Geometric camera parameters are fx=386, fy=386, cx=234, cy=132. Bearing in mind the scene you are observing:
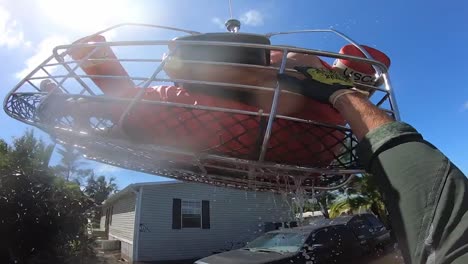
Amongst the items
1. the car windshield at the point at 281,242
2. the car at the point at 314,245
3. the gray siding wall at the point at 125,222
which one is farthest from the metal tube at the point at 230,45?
the gray siding wall at the point at 125,222

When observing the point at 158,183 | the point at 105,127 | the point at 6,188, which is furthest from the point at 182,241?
the point at 105,127

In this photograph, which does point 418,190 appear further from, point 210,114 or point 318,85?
point 210,114

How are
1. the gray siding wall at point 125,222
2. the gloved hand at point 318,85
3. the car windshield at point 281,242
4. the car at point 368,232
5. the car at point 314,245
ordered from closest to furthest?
the gloved hand at point 318,85 → the car at point 314,245 → the car windshield at point 281,242 → the car at point 368,232 → the gray siding wall at point 125,222

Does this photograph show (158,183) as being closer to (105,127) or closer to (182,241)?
(182,241)

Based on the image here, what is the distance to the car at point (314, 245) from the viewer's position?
865 cm

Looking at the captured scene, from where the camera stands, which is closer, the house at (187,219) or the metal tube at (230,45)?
the metal tube at (230,45)

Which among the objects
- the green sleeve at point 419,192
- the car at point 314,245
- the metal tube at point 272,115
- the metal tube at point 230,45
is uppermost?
the metal tube at point 230,45

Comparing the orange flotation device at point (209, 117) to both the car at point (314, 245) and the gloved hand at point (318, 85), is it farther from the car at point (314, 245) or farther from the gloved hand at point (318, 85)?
the car at point (314, 245)

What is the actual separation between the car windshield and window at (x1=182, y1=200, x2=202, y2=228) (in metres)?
8.29

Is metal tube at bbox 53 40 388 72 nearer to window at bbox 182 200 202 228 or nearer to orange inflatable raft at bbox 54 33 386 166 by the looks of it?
orange inflatable raft at bbox 54 33 386 166

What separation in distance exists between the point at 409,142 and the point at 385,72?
0.91m

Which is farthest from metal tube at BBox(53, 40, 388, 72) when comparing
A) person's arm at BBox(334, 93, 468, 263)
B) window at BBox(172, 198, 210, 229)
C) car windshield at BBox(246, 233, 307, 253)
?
window at BBox(172, 198, 210, 229)

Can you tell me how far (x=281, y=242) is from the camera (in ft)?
31.4

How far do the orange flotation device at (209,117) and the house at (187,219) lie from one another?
14495 mm
